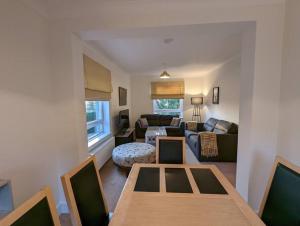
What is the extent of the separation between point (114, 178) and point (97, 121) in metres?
1.46

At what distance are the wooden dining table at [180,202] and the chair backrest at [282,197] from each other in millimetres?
217

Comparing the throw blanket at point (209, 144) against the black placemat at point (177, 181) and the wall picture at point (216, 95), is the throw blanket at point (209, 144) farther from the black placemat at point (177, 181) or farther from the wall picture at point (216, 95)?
the black placemat at point (177, 181)

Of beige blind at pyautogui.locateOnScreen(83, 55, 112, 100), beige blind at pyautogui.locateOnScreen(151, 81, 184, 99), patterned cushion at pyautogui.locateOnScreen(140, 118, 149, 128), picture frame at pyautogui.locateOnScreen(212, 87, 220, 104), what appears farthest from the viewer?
beige blind at pyautogui.locateOnScreen(151, 81, 184, 99)

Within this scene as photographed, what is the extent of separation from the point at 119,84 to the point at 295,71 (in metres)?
4.26

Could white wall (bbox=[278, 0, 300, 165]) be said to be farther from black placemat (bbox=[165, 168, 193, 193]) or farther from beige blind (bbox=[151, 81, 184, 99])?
beige blind (bbox=[151, 81, 184, 99])

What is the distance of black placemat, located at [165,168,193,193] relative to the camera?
1230 millimetres

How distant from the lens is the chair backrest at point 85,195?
0.94 m

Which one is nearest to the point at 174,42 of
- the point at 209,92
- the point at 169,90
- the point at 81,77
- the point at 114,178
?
the point at 81,77

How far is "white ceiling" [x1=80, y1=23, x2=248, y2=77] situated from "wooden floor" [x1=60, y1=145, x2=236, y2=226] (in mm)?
2209

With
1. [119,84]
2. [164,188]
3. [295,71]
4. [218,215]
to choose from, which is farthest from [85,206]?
[119,84]

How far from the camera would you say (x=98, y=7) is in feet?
5.92

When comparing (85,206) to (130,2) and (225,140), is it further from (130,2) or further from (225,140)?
(225,140)

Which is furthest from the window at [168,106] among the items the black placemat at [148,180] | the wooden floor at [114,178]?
the black placemat at [148,180]

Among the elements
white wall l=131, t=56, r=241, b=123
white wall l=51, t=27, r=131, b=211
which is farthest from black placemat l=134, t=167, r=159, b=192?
white wall l=131, t=56, r=241, b=123
